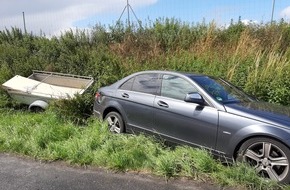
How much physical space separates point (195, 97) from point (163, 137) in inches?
37.7

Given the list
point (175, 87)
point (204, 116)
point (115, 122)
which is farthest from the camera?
point (115, 122)

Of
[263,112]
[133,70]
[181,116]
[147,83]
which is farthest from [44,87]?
[263,112]

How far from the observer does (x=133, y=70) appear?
10.6 meters

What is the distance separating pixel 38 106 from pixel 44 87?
928 mm

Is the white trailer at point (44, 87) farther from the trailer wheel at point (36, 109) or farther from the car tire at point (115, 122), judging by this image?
the car tire at point (115, 122)

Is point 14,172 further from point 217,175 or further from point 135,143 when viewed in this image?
point 217,175

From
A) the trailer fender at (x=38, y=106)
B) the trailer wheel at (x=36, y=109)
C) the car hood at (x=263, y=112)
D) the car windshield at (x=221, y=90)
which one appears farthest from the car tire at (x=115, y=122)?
the trailer wheel at (x=36, y=109)

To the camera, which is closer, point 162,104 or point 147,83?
point 162,104

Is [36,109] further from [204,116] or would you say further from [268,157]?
[268,157]

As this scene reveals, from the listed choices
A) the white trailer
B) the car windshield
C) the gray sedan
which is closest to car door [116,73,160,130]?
the gray sedan

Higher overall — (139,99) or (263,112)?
(263,112)

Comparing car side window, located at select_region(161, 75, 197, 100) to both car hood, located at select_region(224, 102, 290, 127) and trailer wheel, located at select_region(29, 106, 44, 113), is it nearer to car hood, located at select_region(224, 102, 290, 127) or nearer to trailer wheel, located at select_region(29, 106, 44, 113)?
car hood, located at select_region(224, 102, 290, 127)

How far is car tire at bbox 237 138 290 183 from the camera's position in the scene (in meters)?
4.93

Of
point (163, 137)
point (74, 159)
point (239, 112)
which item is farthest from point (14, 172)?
point (239, 112)
